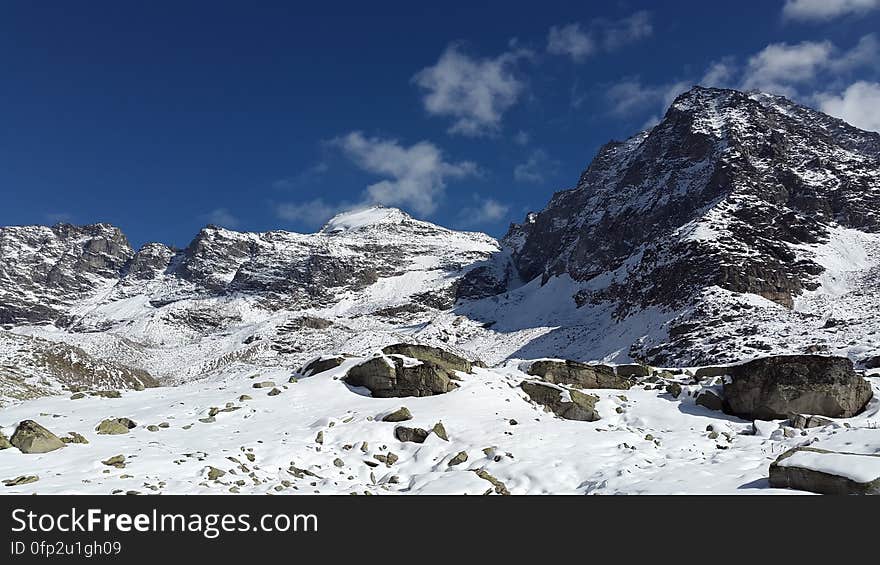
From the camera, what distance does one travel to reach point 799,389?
21.3 metres

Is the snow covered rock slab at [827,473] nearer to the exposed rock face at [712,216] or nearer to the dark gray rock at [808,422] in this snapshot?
the dark gray rock at [808,422]

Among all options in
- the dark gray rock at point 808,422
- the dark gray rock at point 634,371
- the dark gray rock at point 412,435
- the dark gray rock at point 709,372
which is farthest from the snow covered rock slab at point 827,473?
the dark gray rock at point 634,371

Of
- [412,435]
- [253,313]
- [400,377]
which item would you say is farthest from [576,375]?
[253,313]

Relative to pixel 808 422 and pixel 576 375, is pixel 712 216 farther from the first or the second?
pixel 808 422

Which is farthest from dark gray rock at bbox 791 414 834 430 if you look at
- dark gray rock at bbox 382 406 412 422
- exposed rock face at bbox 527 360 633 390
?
dark gray rock at bbox 382 406 412 422

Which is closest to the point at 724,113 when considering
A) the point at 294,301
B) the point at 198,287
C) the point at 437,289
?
the point at 437,289

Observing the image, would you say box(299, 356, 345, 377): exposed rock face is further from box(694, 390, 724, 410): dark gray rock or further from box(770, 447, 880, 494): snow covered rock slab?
box(770, 447, 880, 494): snow covered rock slab

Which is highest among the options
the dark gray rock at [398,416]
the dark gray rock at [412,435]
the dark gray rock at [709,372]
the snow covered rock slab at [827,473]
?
the dark gray rock at [709,372]

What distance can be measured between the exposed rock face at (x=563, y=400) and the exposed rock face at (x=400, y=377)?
3.35 m

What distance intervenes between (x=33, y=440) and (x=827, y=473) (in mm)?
16868

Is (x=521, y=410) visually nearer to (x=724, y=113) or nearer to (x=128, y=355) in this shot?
(x=128, y=355)

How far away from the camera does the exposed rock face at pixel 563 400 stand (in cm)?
2156

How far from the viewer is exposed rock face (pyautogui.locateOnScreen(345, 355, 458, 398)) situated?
73.3 feet
